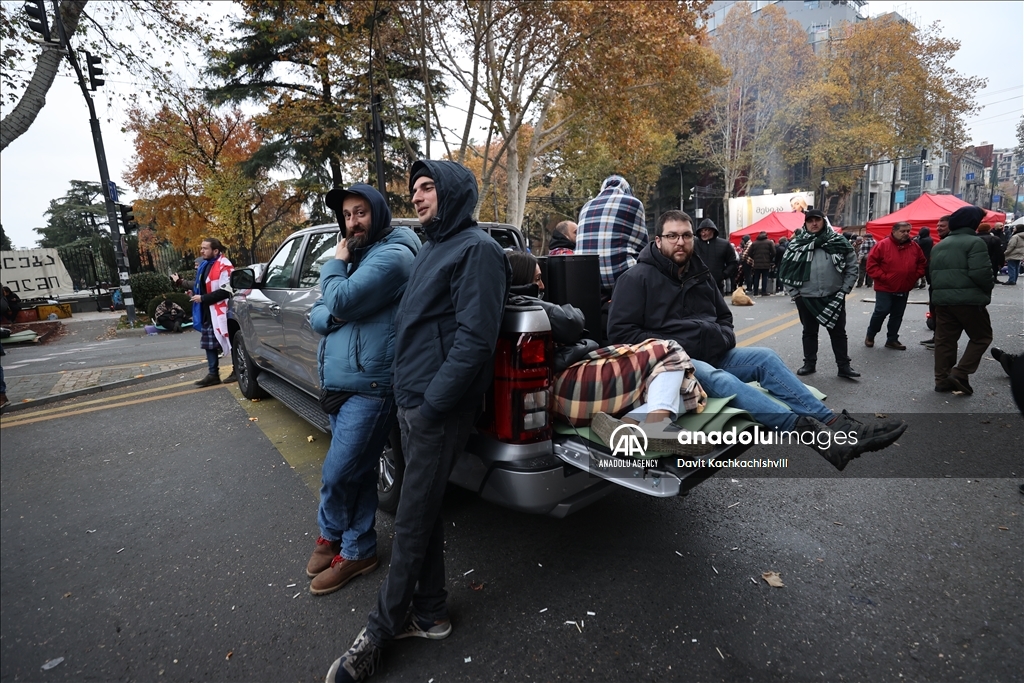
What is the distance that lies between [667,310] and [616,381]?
1040mm

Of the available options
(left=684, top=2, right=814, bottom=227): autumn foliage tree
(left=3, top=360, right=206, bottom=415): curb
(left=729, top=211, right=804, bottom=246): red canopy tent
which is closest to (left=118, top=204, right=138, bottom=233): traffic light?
(left=3, top=360, right=206, bottom=415): curb

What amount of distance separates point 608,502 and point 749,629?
1.23 m

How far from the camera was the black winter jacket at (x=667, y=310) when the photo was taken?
3.37 metres

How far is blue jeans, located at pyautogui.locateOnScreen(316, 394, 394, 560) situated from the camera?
8.46 ft

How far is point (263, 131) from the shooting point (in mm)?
19594

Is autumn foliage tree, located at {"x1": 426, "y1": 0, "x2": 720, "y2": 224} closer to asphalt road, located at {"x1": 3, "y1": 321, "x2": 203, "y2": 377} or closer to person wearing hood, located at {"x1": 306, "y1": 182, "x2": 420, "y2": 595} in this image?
asphalt road, located at {"x1": 3, "y1": 321, "x2": 203, "y2": 377}

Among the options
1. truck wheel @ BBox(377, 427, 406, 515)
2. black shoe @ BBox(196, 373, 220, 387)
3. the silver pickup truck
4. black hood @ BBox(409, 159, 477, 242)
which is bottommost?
black shoe @ BBox(196, 373, 220, 387)

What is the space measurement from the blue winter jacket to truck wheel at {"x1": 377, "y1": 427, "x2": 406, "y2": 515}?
56cm

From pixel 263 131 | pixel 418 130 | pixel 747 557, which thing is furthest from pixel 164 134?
pixel 747 557

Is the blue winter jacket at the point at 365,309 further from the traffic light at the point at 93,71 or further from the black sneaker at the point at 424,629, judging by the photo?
the traffic light at the point at 93,71

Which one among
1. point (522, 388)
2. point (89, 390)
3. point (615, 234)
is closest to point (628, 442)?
point (522, 388)

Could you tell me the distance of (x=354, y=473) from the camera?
2.62m

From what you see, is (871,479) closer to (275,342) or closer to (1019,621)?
(1019,621)

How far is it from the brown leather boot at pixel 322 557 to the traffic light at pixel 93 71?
15.4 metres
